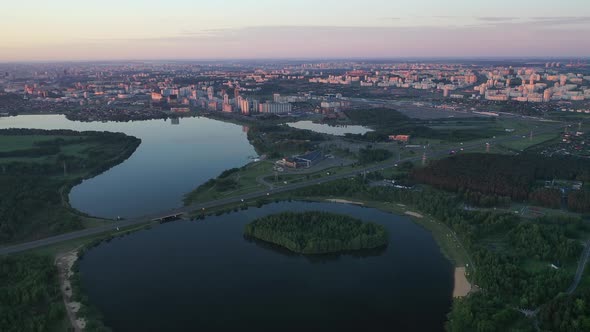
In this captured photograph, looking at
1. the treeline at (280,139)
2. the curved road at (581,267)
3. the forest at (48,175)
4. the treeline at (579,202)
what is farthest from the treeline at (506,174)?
the forest at (48,175)

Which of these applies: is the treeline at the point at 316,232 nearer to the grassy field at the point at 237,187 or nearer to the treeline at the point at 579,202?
the grassy field at the point at 237,187

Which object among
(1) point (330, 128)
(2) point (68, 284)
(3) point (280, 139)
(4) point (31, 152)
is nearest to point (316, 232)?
(2) point (68, 284)

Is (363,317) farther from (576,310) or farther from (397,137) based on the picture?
(397,137)

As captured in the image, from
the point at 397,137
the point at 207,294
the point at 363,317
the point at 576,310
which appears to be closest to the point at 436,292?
the point at 363,317

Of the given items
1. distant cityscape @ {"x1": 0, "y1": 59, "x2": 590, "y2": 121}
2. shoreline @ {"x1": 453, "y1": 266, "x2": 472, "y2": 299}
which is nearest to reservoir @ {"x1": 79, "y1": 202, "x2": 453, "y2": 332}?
shoreline @ {"x1": 453, "y1": 266, "x2": 472, "y2": 299}

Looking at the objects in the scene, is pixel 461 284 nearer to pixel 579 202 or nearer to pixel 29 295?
pixel 579 202

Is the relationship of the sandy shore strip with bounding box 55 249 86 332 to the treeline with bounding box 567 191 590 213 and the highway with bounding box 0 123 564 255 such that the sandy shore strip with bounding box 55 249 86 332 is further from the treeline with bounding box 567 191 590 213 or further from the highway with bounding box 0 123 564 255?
the treeline with bounding box 567 191 590 213
